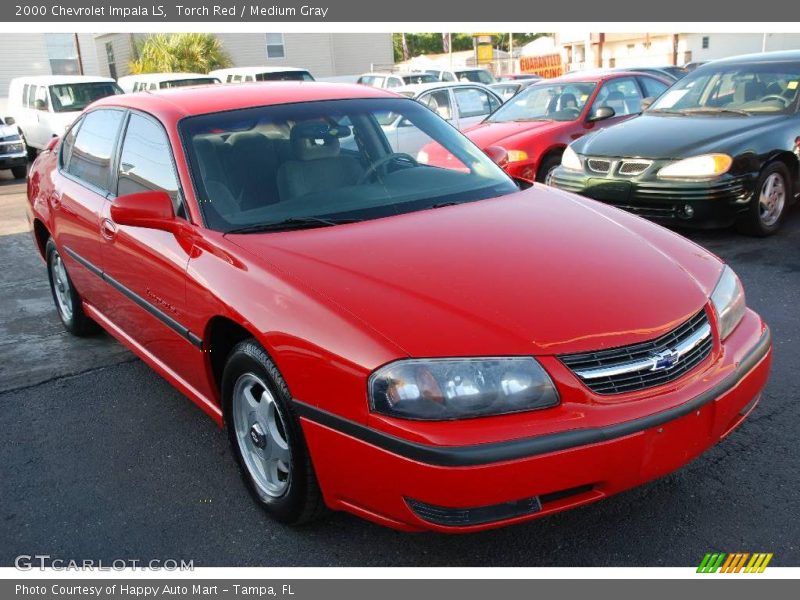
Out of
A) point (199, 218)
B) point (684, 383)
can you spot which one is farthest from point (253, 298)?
point (684, 383)

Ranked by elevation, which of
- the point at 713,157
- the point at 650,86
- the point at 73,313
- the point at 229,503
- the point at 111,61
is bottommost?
the point at 229,503

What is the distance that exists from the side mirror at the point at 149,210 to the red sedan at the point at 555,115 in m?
5.91

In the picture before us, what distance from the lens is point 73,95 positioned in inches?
619

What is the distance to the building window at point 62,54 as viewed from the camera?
26109 millimetres

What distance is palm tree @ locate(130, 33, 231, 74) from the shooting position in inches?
1040

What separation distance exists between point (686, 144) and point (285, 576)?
5329mm

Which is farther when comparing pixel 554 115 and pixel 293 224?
pixel 554 115

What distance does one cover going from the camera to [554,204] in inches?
140

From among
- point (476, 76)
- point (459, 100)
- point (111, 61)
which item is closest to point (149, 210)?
point (459, 100)

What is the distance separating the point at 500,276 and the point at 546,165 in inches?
259

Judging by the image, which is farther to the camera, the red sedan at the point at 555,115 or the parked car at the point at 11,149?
the parked car at the point at 11,149

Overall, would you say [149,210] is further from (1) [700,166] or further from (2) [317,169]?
(1) [700,166]

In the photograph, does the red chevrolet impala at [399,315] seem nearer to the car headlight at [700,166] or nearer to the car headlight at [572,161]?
the car headlight at [700,166]

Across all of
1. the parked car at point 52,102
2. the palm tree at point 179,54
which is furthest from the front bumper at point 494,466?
the palm tree at point 179,54
